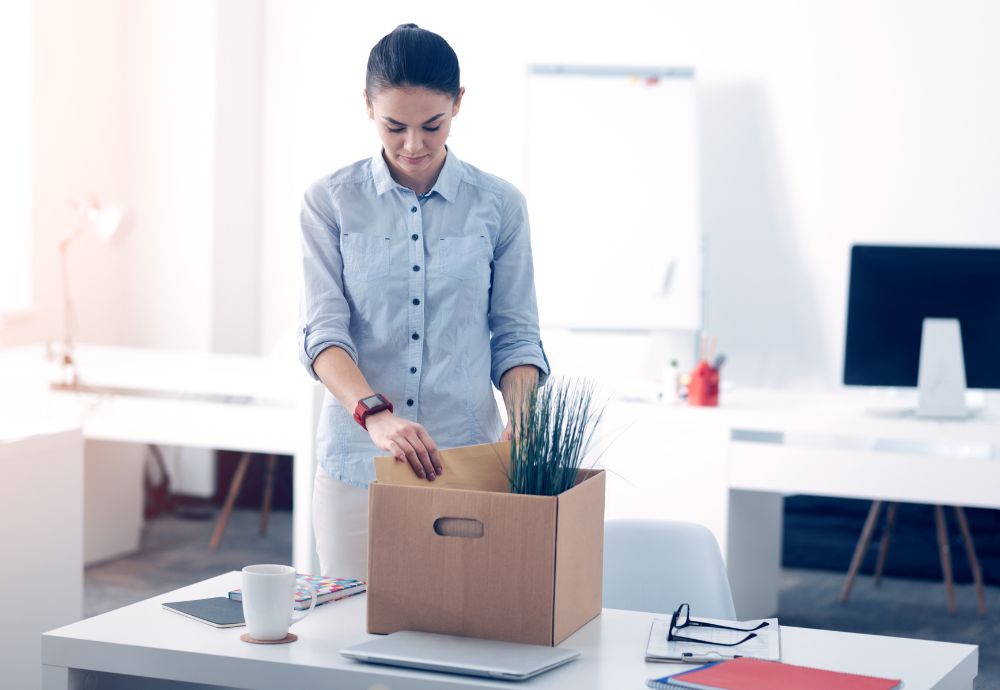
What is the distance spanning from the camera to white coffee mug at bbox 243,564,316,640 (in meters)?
1.44

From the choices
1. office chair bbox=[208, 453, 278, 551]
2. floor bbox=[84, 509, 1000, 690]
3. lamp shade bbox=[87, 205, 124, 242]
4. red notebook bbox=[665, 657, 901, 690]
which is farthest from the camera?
office chair bbox=[208, 453, 278, 551]

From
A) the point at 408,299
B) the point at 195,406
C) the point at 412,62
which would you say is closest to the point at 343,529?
the point at 408,299

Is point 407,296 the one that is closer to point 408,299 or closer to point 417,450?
Answer: point 408,299

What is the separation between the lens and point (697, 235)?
472 centimetres

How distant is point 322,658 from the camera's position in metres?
1.39

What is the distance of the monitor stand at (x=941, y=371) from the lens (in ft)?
11.5

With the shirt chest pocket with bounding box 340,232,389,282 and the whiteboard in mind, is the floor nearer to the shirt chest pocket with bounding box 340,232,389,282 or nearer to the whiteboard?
the whiteboard

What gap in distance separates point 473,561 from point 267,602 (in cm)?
25

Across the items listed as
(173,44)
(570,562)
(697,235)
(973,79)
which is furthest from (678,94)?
(570,562)

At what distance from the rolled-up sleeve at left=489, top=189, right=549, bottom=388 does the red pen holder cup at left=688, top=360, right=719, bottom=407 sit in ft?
5.67

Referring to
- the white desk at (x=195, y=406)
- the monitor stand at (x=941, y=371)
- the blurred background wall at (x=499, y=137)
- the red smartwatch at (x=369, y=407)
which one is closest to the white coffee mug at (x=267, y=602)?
the red smartwatch at (x=369, y=407)

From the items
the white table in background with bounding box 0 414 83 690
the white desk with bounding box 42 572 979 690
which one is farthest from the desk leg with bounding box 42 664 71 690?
the white table in background with bounding box 0 414 83 690

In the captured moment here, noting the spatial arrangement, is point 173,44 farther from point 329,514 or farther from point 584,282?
point 329,514

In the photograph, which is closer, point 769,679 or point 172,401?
point 769,679
